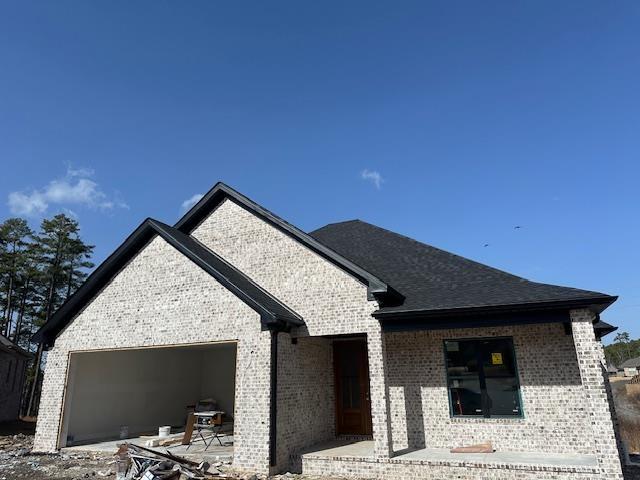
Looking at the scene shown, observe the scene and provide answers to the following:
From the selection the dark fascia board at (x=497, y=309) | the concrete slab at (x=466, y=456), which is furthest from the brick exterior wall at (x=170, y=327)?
the dark fascia board at (x=497, y=309)

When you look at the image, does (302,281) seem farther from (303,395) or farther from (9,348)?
(9,348)

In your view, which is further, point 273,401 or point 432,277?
point 432,277

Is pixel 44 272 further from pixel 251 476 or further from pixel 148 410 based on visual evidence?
pixel 251 476

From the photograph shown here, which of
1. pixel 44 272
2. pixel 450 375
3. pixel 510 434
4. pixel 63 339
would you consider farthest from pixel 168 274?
pixel 44 272

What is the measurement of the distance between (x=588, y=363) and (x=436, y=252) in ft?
18.2

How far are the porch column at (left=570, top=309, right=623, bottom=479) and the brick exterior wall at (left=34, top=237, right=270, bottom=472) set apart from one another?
20.8ft

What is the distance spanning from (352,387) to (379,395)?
9.52ft

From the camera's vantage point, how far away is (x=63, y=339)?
12.4 m

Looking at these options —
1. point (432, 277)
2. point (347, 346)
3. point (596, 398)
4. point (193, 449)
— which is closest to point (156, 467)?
point (193, 449)

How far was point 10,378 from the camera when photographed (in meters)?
24.6

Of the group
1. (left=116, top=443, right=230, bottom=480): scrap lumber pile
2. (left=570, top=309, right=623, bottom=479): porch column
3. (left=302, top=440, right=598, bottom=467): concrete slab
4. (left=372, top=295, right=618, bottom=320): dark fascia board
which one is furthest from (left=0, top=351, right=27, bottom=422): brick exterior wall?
(left=570, top=309, right=623, bottom=479): porch column

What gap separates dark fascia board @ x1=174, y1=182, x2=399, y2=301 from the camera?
10188 mm

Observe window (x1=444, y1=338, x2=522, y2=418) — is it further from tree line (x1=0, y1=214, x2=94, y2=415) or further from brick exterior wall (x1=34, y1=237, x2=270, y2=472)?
tree line (x1=0, y1=214, x2=94, y2=415)

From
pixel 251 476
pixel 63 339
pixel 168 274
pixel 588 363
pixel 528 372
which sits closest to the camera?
pixel 588 363
